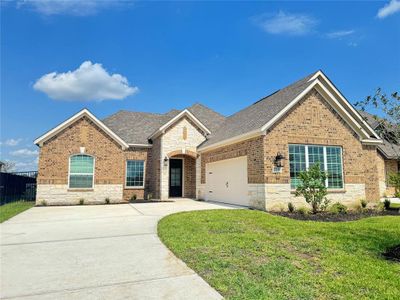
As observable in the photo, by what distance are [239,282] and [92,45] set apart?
13668 mm

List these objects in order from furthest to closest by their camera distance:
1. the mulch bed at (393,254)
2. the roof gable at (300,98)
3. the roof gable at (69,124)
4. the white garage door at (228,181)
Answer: the roof gable at (69,124)
the white garage door at (228,181)
the roof gable at (300,98)
the mulch bed at (393,254)

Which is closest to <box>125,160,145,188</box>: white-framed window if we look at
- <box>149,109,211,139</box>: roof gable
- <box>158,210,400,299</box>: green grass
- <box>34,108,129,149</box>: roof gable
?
<box>149,109,211,139</box>: roof gable

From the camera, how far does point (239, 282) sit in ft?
12.6

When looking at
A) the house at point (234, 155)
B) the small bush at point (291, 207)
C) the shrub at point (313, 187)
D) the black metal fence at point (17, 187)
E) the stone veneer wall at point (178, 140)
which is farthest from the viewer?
the stone veneer wall at point (178, 140)

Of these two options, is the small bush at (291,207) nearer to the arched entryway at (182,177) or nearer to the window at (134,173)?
the arched entryway at (182,177)

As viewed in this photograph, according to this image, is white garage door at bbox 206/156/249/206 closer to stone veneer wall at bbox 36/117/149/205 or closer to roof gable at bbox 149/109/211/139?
roof gable at bbox 149/109/211/139

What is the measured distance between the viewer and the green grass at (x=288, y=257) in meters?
3.65

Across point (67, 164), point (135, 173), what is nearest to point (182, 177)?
point (135, 173)

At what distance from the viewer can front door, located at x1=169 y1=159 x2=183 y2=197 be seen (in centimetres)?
1966

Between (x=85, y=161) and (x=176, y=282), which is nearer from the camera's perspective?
(x=176, y=282)

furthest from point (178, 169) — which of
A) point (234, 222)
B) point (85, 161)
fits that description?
point (234, 222)

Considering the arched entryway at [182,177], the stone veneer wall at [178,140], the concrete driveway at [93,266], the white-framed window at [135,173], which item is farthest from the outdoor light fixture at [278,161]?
the white-framed window at [135,173]

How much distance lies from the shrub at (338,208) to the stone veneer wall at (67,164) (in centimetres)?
1188

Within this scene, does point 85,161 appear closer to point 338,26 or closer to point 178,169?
point 178,169
